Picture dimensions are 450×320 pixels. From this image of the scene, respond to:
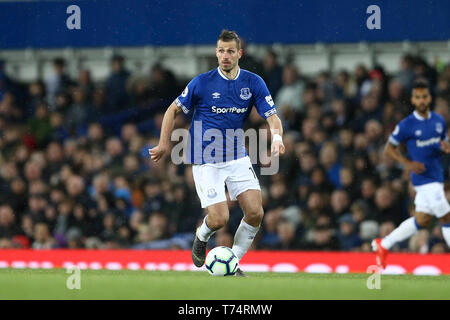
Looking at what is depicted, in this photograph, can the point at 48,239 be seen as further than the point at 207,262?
Yes

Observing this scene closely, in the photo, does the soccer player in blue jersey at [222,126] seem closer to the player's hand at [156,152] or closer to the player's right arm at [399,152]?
the player's hand at [156,152]

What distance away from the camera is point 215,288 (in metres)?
6.50

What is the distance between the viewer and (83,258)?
40.2 feet

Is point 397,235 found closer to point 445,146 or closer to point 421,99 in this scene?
point 445,146

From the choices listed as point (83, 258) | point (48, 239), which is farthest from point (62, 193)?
point (83, 258)

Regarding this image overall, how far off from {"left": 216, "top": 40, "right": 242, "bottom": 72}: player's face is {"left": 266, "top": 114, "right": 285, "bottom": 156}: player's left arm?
1.83 ft

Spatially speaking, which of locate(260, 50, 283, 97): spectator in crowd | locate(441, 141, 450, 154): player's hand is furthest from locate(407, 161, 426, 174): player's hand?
locate(260, 50, 283, 97): spectator in crowd

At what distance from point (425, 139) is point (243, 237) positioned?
8.98ft

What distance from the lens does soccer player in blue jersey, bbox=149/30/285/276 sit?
25.1 ft

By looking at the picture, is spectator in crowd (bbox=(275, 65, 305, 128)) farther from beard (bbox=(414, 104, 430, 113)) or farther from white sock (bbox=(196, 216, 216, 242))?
white sock (bbox=(196, 216, 216, 242))

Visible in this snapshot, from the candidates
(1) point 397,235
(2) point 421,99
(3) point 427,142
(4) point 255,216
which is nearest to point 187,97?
(4) point 255,216

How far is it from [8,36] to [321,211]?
5.02 m

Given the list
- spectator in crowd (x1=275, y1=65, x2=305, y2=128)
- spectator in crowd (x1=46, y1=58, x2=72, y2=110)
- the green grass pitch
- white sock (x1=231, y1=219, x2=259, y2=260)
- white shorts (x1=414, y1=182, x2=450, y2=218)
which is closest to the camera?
the green grass pitch

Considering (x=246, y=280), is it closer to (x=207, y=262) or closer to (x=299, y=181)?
(x=207, y=262)
